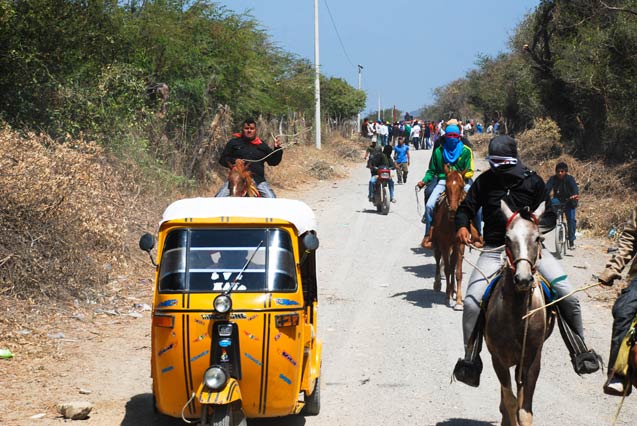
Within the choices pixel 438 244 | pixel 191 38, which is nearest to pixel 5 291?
pixel 438 244

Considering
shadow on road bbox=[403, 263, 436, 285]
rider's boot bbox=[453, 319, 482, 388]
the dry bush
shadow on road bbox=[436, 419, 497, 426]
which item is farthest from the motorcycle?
rider's boot bbox=[453, 319, 482, 388]

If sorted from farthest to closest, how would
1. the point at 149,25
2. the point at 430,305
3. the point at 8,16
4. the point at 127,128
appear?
the point at 149,25 < the point at 127,128 < the point at 8,16 < the point at 430,305

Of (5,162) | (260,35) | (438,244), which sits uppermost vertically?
(260,35)

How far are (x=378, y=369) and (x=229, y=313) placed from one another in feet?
10.7

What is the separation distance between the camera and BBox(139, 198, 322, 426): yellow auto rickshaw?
6.71m

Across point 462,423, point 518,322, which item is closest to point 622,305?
point 518,322

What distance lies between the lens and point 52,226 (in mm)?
12070

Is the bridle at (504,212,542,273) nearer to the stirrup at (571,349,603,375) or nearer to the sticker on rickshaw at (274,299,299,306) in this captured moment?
the stirrup at (571,349,603,375)

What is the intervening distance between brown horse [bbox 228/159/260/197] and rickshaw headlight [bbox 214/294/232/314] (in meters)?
4.97

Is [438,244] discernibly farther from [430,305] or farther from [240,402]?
[240,402]

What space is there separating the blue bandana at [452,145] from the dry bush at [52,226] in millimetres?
5498

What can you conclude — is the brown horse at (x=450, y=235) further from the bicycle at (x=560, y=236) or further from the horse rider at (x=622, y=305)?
the horse rider at (x=622, y=305)

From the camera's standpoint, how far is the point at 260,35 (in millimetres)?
29438

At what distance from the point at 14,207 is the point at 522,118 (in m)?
36.6
